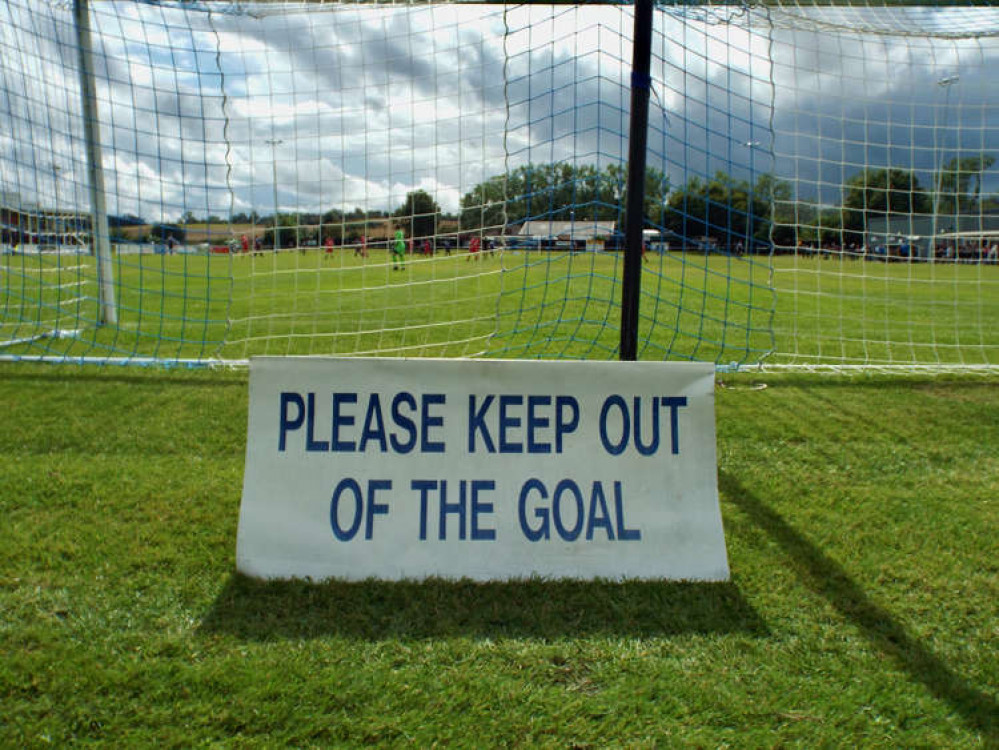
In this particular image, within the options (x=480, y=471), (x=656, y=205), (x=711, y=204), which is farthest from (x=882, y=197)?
(x=480, y=471)

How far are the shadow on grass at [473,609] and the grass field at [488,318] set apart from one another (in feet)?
11.7

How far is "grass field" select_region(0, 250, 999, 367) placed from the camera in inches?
280

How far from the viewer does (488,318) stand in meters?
9.62

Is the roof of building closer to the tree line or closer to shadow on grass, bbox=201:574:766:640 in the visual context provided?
the tree line

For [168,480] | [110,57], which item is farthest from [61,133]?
[168,480]

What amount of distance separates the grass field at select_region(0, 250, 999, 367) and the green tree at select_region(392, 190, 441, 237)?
44 cm

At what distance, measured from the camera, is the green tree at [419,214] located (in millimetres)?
6446

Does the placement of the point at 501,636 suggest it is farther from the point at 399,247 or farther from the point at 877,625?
the point at 399,247

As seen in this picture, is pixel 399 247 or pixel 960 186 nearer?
pixel 399 247

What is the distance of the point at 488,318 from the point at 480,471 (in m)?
7.01

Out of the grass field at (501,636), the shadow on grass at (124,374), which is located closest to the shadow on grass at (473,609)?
the grass field at (501,636)

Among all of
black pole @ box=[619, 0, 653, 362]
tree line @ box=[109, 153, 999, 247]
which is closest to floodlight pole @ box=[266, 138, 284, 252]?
tree line @ box=[109, 153, 999, 247]

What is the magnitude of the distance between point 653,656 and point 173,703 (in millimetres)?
1418

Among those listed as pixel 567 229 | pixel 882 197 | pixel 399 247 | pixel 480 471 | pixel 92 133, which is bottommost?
pixel 480 471
